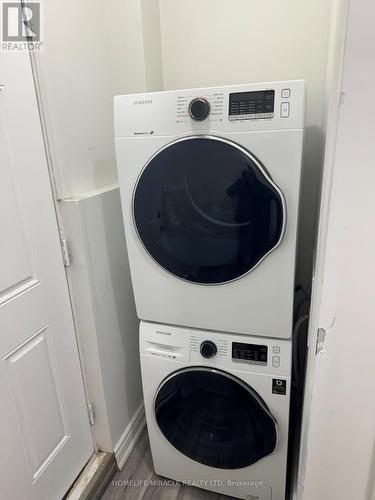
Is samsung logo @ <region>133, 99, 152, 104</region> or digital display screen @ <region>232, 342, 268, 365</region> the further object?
digital display screen @ <region>232, 342, 268, 365</region>

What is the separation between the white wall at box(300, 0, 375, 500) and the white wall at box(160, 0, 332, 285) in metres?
0.88

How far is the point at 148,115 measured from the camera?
42.1 inches

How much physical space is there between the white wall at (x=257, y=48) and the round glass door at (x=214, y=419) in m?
0.75

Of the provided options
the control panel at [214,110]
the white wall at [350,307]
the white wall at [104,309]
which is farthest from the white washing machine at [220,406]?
the control panel at [214,110]

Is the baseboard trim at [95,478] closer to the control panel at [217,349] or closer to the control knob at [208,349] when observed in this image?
the control panel at [217,349]

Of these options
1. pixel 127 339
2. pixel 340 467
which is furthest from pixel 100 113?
pixel 340 467

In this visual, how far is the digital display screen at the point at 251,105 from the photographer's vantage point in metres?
0.94

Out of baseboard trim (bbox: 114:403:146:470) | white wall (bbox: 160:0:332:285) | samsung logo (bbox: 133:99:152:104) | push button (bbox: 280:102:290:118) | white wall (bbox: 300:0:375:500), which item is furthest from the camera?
baseboard trim (bbox: 114:403:146:470)

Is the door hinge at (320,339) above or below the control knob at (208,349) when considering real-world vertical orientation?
above

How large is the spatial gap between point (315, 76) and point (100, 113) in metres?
0.93

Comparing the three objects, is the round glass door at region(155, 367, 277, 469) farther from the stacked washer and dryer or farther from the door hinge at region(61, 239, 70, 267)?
the door hinge at region(61, 239, 70, 267)

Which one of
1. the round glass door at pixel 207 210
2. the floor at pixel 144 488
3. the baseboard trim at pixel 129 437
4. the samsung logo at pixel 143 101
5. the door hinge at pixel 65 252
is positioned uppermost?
the samsung logo at pixel 143 101

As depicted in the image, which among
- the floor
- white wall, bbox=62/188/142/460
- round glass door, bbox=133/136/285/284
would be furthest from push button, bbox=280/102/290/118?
the floor

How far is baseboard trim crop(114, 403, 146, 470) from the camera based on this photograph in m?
1.56
